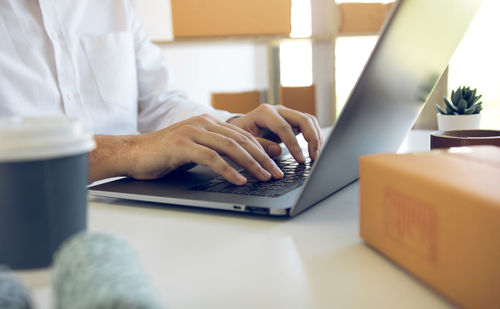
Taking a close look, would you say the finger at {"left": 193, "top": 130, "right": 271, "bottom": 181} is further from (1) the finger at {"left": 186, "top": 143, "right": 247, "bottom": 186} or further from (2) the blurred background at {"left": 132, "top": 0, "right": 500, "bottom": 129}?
(2) the blurred background at {"left": 132, "top": 0, "right": 500, "bottom": 129}

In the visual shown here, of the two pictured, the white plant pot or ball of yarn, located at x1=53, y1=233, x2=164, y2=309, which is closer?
ball of yarn, located at x1=53, y1=233, x2=164, y2=309

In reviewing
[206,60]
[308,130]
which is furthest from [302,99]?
[206,60]

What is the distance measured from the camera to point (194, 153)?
2.06 feet

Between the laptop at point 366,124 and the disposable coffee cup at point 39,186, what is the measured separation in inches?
8.1

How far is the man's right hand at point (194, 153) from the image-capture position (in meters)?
0.62

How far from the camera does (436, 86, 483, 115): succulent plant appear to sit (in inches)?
36.1

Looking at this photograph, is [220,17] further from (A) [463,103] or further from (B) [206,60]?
(A) [463,103]

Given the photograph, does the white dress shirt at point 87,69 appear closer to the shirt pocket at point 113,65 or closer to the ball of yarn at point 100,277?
the shirt pocket at point 113,65

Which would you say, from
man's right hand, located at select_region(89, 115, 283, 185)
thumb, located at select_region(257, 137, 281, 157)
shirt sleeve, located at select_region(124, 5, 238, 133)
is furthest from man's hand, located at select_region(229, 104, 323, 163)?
shirt sleeve, located at select_region(124, 5, 238, 133)

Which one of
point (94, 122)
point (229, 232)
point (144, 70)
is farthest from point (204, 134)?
point (144, 70)

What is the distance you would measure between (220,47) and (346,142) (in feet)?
10.3

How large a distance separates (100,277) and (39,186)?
0.14 metres

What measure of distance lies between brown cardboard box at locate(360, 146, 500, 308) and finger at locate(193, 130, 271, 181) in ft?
0.73

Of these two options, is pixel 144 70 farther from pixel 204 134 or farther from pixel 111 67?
pixel 204 134
